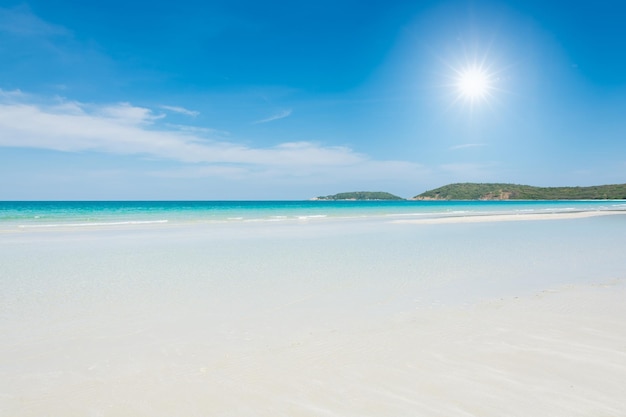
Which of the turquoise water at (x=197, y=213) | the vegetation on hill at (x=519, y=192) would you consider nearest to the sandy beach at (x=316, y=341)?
the turquoise water at (x=197, y=213)

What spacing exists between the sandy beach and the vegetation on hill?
569ft

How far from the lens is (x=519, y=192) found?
549 ft

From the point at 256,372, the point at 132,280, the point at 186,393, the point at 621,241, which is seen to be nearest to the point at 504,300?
the point at 256,372

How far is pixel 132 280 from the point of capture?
8.23 metres

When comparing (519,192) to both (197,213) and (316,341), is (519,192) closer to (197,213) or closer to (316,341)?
(197,213)

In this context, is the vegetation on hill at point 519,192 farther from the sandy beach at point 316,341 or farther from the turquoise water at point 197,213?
the sandy beach at point 316,341

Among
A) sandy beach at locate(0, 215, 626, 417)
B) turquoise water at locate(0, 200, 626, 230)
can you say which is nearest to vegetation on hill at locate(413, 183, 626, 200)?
turquoise water at locate(0, 200, 626, 230)

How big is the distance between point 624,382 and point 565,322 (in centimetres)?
184

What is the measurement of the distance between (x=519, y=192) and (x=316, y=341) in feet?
615

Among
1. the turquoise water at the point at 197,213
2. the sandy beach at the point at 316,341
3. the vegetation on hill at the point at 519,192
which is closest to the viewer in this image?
the sandy beach at the point at 316,341

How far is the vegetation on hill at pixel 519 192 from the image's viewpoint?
6024 inches

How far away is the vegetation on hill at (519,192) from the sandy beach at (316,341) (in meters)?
173

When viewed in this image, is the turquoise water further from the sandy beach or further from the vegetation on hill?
the vegetation on hill

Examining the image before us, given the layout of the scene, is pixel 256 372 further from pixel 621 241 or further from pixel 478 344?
pixel 621 241
